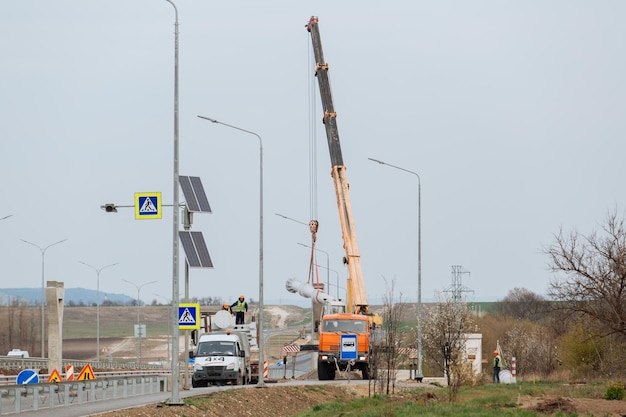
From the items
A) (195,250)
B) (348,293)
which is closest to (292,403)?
(195,250)

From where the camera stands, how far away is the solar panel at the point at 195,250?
3809 cm

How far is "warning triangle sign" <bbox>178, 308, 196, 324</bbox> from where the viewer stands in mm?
35531

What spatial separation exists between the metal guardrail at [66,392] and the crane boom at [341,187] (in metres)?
13.0

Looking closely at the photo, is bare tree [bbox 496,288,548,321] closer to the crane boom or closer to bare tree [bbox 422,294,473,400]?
bare tree [bbox 422,294,473,400]

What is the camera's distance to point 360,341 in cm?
5084

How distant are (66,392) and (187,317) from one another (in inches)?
203

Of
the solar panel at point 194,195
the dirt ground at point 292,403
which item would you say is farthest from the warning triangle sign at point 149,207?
the dirt ground at point 292,403

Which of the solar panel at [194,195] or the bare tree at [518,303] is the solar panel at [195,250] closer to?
the solar panel at [194,195]

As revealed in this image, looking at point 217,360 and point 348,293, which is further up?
point 348,293

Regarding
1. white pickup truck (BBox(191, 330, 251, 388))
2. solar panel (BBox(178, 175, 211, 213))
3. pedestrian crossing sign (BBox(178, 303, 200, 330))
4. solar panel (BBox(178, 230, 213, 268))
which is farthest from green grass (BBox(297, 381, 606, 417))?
white pickup truck (BBox(191, 330, 251, 388))

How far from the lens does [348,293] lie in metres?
54.0

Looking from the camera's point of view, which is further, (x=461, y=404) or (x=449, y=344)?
(x=449, y=344)

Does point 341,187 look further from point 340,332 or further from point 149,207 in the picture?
point 149,207

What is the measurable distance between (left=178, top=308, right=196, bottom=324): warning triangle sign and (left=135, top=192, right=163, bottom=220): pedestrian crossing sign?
13.4 feet
